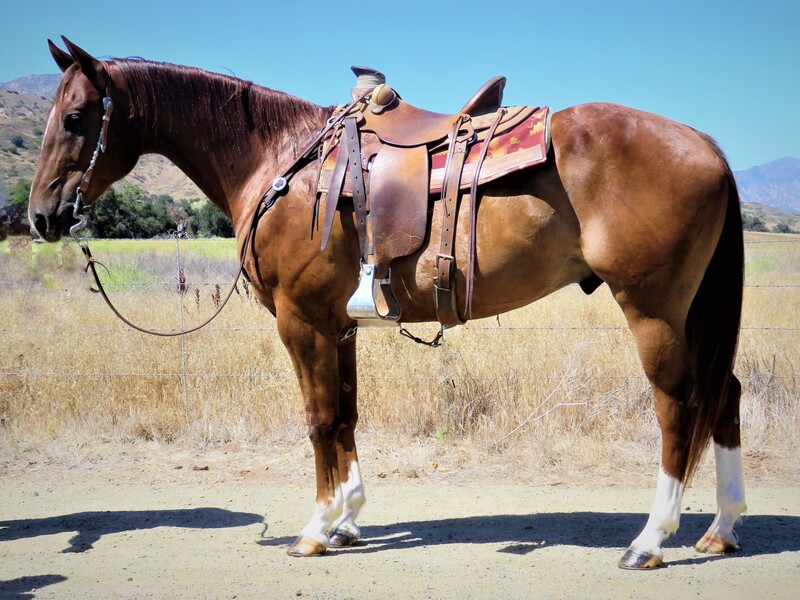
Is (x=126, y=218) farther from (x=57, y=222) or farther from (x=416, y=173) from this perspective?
(x=416, y=173)

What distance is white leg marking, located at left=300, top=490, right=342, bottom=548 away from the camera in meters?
3.71

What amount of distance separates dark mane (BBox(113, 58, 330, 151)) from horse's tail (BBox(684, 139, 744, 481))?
88.5 inches

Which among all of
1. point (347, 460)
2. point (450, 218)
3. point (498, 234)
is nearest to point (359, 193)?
point (450, 218)

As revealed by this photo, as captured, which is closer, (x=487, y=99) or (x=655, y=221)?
(x=655, y=221)

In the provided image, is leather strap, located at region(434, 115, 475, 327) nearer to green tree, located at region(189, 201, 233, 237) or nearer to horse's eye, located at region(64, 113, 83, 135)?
horse's eye, located at region(64, 113, 83, 135)

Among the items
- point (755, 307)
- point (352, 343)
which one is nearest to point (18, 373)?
point (352, 343)

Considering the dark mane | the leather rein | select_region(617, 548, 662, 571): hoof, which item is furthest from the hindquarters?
the dark mane

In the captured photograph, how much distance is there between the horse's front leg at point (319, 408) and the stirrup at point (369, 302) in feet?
1.00

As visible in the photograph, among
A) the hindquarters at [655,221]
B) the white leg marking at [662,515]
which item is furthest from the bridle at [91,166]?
the white leg marking at [662,515]

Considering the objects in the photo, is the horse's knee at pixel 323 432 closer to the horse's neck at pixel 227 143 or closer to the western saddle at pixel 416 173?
the western saddle at pixel 416 173

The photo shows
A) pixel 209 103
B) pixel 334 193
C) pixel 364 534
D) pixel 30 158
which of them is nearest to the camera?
pixel 334 193

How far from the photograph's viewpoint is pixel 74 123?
143 inches

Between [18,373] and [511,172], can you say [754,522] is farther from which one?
[18,373]

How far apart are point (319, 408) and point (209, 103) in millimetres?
1816
